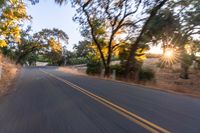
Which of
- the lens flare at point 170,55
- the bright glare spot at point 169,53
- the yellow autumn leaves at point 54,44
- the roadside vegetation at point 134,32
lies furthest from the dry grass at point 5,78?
the yellow autumn leaves at point 54,44

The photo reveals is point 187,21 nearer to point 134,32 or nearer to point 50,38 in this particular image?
point 134,32

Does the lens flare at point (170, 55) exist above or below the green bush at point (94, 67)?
above

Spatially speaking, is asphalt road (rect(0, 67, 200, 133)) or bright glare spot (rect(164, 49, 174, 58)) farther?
bright glare spot (rect(164, 49, 174, 58))

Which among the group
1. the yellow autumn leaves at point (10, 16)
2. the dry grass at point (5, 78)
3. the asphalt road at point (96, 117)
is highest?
the yellow autumn leaves at point (10, 16)

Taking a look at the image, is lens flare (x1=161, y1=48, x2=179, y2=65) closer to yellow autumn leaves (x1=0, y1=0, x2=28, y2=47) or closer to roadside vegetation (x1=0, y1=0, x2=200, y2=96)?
roadside vegetation (x1=0, y1=0, x2=200, y2=96)

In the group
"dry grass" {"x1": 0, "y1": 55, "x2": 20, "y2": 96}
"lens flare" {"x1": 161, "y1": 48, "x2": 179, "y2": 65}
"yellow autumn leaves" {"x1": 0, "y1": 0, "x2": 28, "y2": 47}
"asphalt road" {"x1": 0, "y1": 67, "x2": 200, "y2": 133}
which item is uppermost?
"yellow autumn leaves" {"x1": 0, "y1": 0, "x2": 28, "y2": 47}

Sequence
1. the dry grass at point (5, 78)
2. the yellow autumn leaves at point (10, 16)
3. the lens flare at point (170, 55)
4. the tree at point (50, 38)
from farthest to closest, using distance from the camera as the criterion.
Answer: the tree at point (50, 38) → the lens flare at point (170, 55) → the yellow autumn leaves at point (10, 16) → the dry grass at point (5, 78)

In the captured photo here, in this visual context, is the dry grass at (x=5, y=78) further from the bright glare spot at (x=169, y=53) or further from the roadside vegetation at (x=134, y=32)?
the bright glare spot at (x=169, y=53)

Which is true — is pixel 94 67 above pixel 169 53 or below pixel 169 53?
below

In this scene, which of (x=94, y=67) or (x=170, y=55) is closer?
(x=170, y=55)

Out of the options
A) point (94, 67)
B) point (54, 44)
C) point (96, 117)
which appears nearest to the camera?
point (96, 117)

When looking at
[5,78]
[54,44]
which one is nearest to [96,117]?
[5,78]

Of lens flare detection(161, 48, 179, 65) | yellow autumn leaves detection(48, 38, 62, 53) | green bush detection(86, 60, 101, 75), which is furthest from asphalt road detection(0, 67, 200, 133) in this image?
yellow autumn leaves detection(48, 38, 62, 53)

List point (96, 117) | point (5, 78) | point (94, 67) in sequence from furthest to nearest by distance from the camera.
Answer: point (94, 67) < point (5, 78) < point (96, 117)
